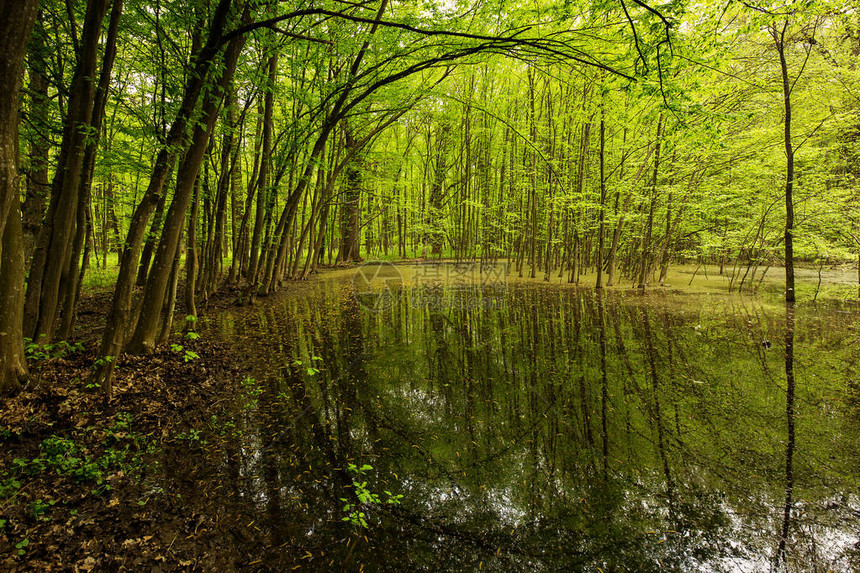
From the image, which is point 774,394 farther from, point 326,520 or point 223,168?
point 223,168

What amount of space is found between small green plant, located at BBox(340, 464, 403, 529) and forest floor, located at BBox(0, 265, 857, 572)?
2.30 ft

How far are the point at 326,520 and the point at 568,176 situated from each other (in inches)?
768

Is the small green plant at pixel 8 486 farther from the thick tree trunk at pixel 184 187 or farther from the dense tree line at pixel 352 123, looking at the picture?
the thick tree trunk at pixel 184 187

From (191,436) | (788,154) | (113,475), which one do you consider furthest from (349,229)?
(788,154)

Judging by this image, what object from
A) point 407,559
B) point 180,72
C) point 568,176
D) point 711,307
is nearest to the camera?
point 407,559

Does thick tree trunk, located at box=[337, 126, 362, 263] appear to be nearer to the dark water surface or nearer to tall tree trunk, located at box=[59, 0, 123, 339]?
the dark water surface

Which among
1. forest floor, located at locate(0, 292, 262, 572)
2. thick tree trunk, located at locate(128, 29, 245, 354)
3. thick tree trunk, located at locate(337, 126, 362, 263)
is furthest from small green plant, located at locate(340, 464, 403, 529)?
thick tree trunk, located at locate(337, 126, 362, 263)

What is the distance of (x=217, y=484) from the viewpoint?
3.06 meters

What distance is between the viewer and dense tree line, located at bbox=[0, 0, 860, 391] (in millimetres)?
4305

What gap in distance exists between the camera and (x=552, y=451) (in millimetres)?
3756

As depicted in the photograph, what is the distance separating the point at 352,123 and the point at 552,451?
15.2m

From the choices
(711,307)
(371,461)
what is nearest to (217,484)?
(371,461)

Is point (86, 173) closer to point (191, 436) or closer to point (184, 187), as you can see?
point (184, 187)

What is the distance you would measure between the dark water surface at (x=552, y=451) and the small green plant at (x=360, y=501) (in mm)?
29
